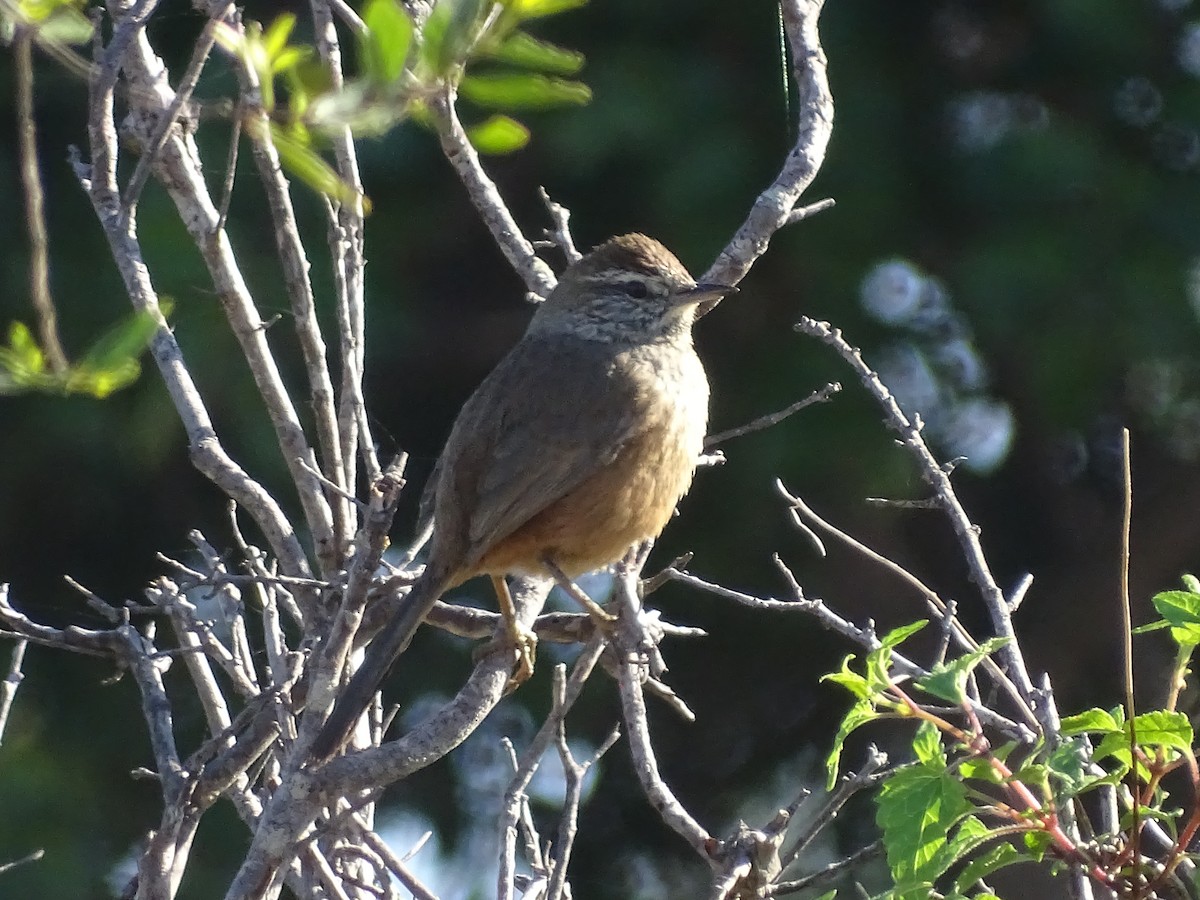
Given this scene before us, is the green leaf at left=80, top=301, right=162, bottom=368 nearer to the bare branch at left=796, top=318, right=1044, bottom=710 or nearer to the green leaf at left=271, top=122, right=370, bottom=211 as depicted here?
the green leaf at left=271, top=122, right=370, bottom=211

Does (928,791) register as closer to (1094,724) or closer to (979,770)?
(979,770)

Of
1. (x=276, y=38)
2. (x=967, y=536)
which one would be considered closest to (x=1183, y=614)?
(x=967, y=536)

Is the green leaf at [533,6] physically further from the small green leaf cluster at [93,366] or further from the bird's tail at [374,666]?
the bird's tail at [374,666]

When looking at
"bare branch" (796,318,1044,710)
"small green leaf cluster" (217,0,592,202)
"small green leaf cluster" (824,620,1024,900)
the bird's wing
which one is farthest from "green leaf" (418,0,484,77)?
the bird's wing

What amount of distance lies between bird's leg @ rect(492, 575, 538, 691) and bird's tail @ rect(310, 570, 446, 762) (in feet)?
0.77

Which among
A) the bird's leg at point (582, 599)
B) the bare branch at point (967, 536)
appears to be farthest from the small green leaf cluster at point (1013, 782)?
the bird's leg at point (582, 599)

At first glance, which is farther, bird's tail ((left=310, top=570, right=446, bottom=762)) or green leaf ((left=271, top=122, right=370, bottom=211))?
bird's tail ((left=310, top=570, right=446, bottom=762))

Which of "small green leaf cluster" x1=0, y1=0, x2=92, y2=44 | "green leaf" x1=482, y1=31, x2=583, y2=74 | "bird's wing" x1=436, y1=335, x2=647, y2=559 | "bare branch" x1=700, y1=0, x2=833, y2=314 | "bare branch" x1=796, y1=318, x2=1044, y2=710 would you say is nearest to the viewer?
"small green leaf cluster" x1=0, y1=0, x2=92, y2=44

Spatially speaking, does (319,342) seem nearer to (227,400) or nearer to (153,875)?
(153,875)

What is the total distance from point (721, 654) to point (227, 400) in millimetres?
2620

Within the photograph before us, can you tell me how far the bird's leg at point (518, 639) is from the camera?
4.33 m

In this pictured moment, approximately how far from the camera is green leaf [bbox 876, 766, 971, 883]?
220 cm

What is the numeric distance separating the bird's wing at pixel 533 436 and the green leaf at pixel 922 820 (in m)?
2.42

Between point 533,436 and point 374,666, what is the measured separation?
1.09 meters
